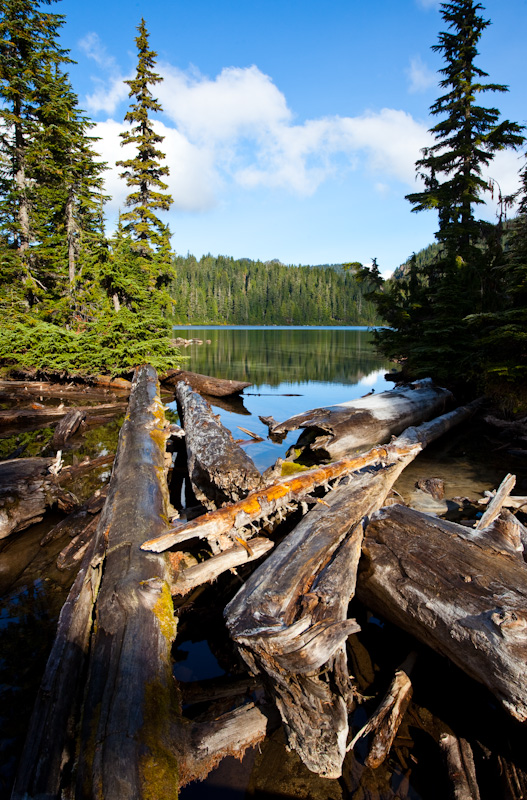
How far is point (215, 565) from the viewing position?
3768 mm

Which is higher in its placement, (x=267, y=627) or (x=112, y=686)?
(x=267, y=627)

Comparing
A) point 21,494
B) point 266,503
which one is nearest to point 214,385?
point 21,494

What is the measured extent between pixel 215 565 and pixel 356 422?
503 cm

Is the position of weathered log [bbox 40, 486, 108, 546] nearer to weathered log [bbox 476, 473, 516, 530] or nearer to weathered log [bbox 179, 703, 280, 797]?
weathered log [bbox 179, 703, 280, 797]

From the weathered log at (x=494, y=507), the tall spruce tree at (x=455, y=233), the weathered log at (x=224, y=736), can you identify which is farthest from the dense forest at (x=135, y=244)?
the weathered log at (x=224, y=736)

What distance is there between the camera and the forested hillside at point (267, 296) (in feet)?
486

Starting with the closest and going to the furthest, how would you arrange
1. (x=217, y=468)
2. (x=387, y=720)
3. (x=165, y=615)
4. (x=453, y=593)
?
1. (x=387, y=720)
2. (x=453, y=593)
3. (x=165, y=615)
4. (x=217, y=468)

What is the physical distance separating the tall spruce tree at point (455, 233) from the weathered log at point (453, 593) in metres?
11.4

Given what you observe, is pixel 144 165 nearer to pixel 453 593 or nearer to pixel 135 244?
pixel 135 244

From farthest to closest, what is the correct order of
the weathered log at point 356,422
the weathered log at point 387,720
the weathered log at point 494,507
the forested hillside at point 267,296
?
the forested hillside at point 267,296 → the weathered log at point 356,422 → the weathered log at point 494,507 → the weathered log at point 387,720

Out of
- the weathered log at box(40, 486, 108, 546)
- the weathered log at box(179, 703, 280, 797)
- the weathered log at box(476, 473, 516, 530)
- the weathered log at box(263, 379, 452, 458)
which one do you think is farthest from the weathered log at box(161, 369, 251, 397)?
the weathered log at box(179, 703, 280, 797)

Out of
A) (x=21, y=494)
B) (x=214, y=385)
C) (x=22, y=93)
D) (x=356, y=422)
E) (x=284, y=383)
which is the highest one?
(x=22, y=93)

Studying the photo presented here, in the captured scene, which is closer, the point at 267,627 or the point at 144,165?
the point at 267,627

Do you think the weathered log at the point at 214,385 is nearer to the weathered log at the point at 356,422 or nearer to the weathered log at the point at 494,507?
the weathered log at the point at 356,422
